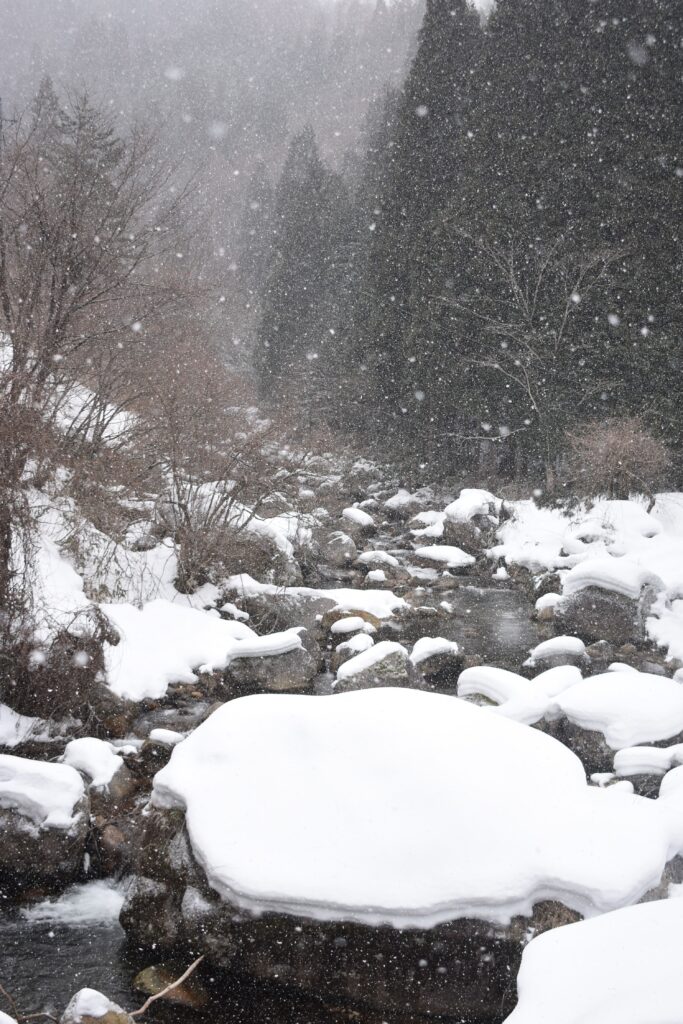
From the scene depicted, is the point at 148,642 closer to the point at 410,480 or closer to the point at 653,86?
the point at 410,480

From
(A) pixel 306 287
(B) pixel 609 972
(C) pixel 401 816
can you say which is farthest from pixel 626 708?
(A) pixel 306 287

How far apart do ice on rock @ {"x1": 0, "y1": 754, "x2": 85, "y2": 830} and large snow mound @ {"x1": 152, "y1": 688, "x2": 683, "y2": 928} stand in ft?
2.65

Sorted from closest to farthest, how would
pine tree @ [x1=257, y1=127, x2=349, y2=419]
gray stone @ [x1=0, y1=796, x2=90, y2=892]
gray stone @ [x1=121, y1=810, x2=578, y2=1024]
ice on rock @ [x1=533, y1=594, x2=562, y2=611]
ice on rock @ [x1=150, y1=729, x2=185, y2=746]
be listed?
1. gray stone @ [x1=121, y1=810, x2=578, y2=1024]
2. gray stone @ [x1=0, y1=796, x2=90, y2=892]
3. ice on rock @ [x1=150, y1=729, x2=185, y2=746]
4. ice on rock @ [x1=533, y1=594, x2=562, y2=611]
5. pine tree @ [x1=257, y1=127, x2=349, y2=419]

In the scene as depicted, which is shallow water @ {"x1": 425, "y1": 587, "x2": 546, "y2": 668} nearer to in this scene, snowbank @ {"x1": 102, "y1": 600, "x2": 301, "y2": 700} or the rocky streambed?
the rocky streambed

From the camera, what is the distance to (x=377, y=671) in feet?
28.7

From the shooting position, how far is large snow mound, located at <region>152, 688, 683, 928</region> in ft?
14.5

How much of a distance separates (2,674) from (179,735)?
72.7 inches

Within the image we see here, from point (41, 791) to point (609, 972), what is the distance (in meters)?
4.49

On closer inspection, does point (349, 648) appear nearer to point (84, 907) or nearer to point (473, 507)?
point (84, 907)

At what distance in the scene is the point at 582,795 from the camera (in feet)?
16.9

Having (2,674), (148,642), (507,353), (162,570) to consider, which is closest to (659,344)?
(507,353)

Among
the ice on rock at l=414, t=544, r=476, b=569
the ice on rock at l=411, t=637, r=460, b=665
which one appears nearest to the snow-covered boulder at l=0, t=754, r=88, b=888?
the ice on rock at l=411, t=637, r=460, b=665

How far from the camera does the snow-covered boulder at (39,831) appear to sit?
18.0 feet

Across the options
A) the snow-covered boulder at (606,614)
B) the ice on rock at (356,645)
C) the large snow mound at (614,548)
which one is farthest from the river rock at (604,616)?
the ice on rock at (356,645)
